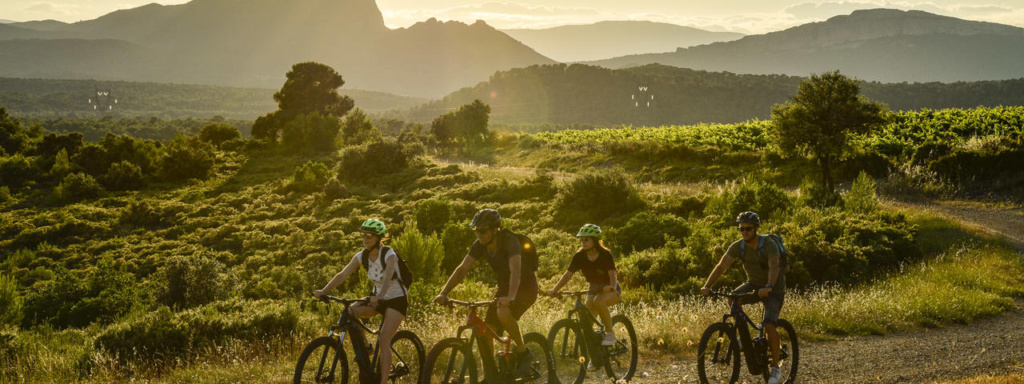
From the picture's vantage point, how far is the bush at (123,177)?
162 ft

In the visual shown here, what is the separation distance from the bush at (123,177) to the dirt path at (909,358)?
52.2 m

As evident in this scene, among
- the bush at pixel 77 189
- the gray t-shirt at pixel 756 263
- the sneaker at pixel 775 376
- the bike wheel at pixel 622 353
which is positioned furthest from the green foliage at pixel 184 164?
the sneaker at pixel 775 376

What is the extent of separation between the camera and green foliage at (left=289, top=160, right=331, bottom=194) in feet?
156

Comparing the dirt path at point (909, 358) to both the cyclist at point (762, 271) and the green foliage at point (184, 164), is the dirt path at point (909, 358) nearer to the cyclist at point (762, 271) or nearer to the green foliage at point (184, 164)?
the cyclist at point (762, 271)

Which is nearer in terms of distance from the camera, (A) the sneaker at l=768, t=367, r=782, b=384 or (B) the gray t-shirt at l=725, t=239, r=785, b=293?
(B) the gray t-shirt at l=725, t=239, r=785, b=293

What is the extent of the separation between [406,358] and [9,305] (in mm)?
21440

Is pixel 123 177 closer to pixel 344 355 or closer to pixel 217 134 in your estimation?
pixel 217 134

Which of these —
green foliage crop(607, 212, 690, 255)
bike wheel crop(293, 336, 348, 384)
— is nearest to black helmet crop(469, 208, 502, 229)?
bike wheel crop(293, 336, 348, 384)

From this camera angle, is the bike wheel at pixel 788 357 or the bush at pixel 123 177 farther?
the bush at pixel 123 177

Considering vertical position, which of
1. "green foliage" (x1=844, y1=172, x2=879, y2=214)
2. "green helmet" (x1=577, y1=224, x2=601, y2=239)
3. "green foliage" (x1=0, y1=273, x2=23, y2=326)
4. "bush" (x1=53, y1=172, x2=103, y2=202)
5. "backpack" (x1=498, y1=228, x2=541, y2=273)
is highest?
"green helmet" (x1=577, y1=224, x2=601, y2=239)

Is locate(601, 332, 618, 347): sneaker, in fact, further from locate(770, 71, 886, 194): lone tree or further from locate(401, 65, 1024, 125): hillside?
locate(401, 65, 1024, 125): hillside

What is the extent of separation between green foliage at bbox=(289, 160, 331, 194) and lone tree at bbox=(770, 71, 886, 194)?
111ft

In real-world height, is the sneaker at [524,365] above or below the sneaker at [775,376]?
above

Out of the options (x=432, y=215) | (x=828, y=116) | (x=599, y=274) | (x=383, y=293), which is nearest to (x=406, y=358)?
(x=383, y=293)
